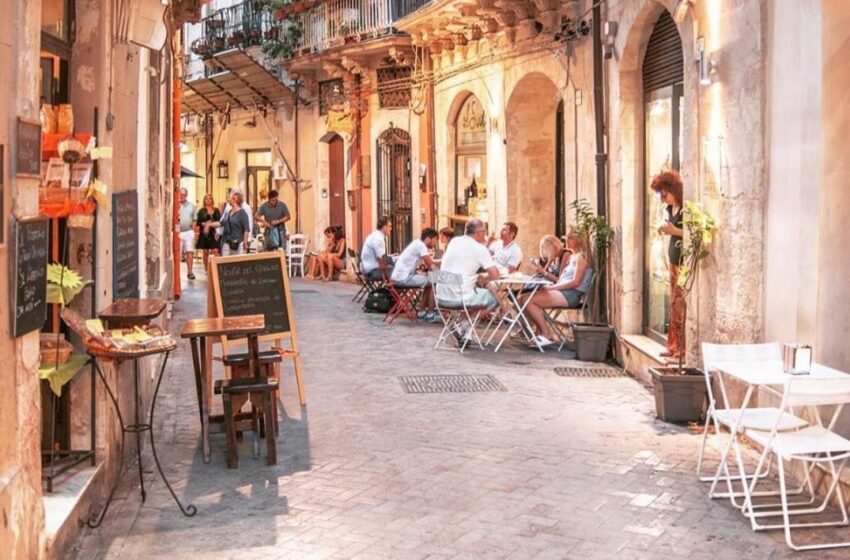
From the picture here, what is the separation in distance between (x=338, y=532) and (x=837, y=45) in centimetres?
389

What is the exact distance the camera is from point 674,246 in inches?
372

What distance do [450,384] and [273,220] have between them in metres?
11.1

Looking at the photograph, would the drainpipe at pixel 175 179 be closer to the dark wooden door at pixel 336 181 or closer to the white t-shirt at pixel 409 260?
the white t-shirt at pixel 409 260

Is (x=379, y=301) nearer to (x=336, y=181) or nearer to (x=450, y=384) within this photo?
(x=450, y=384)

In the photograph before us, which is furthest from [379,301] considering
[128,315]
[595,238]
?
[128,315]

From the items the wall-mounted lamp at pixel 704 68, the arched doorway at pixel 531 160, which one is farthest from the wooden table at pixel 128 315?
the arched doorway at pixel 531 160

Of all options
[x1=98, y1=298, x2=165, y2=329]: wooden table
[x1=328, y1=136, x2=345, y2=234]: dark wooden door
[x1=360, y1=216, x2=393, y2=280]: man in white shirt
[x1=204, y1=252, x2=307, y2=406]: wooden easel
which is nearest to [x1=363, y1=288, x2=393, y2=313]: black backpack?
[x1=360, y1=216, x2=393, y2=280]: man in white shirt

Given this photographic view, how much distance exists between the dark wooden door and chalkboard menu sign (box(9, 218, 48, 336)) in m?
18.6

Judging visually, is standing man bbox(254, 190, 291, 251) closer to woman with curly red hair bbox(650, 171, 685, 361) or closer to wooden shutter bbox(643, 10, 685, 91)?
wooden shutter bbox(643, 10, 685, 91)

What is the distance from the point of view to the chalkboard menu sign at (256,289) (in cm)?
855

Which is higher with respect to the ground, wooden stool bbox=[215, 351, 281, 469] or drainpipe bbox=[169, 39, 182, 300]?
drainpipe bbox=[169, 39, 182, 300]

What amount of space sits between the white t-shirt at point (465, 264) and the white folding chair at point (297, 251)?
38.5ft

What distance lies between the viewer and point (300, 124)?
25.0 meters

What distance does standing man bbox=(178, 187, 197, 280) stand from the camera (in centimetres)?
1958
